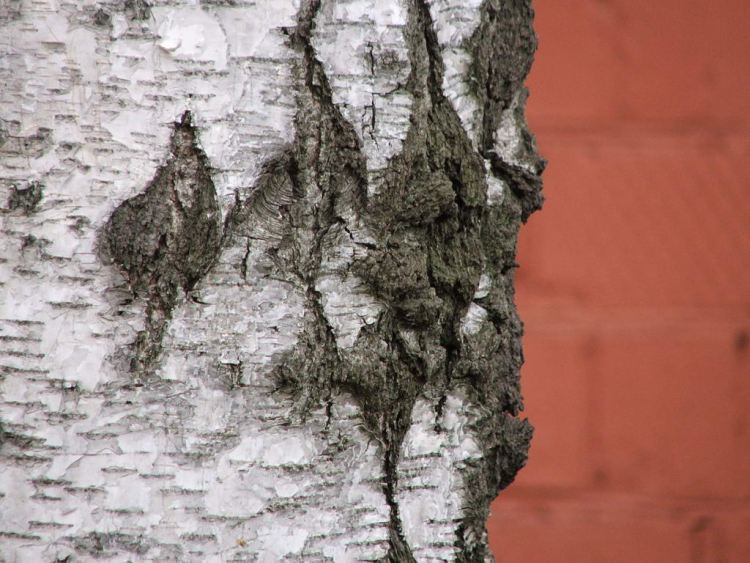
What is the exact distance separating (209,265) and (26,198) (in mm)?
99

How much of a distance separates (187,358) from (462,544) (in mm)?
208

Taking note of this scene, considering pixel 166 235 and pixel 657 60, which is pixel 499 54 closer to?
pixel 166 235

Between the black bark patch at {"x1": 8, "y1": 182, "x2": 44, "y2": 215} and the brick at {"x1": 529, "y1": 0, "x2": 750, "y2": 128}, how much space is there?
1162 mm

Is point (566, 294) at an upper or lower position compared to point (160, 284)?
upper

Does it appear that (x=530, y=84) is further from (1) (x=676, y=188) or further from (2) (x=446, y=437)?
(2) (x=446, y=437)

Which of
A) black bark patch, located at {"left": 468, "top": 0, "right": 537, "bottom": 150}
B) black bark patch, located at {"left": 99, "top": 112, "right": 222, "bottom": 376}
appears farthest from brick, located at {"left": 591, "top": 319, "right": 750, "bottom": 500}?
black bark patch, located at {"left": 99, "top": 112, "right": 222, "bottom": 376}

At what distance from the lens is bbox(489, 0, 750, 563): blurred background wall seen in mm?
1423

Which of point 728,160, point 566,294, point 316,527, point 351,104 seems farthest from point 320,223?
point 728,160

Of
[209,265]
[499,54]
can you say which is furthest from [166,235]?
[499,54]

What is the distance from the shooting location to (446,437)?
1.63 ft

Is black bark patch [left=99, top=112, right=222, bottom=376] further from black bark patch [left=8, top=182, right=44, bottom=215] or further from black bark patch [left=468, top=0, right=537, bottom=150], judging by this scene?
black bark patch [left=468, top=0, right=537, bottom=150]

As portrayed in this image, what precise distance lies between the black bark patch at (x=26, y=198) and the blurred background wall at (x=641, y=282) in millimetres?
1091

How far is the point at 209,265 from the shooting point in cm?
43

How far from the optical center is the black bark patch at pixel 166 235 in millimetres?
419
